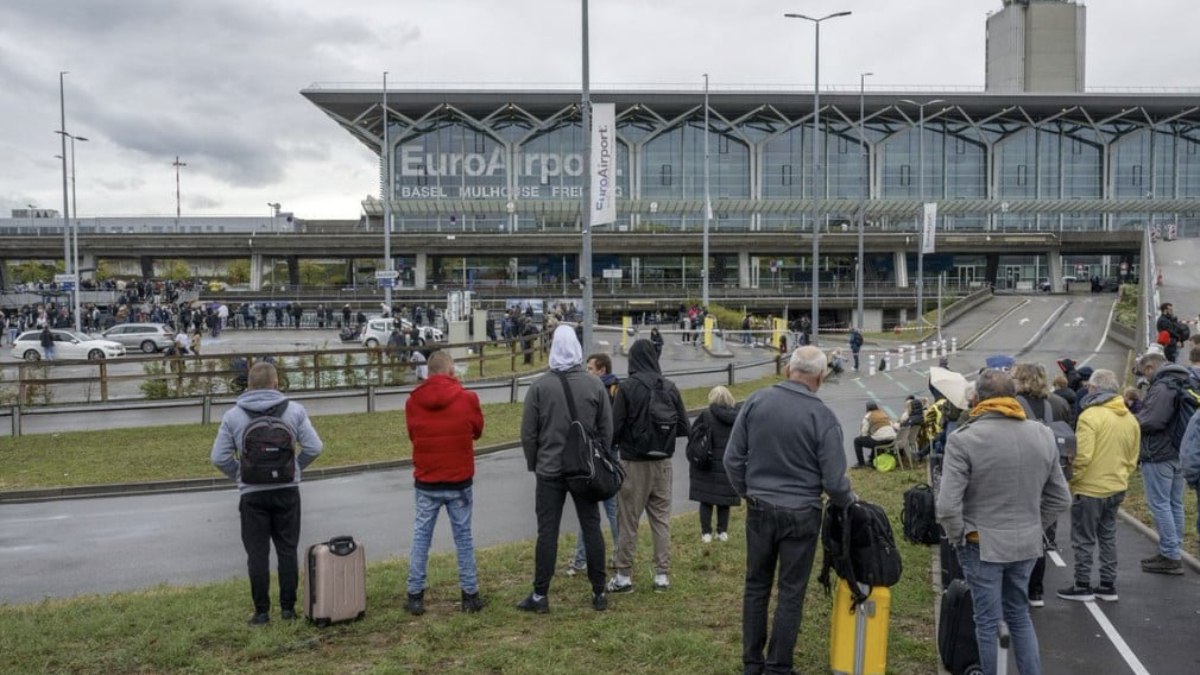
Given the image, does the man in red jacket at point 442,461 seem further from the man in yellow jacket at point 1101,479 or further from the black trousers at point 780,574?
the man in yellow jacket at point 1101,479

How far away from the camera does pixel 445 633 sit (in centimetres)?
652

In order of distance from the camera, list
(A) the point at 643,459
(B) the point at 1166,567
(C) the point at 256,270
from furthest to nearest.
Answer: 1. (C) the point at 256,270
2. (B) the point at 1166,567
3. (A) the point at 643,459

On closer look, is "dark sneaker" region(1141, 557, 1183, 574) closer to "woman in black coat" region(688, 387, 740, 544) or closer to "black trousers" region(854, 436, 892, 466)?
"woman in black coat" region(688, 387, 740, 544)

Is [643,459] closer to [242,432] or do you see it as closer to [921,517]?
[921,517]

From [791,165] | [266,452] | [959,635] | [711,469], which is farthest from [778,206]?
[959,635]

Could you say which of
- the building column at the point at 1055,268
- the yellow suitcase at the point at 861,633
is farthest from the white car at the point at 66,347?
the building column at the point at 1055,268

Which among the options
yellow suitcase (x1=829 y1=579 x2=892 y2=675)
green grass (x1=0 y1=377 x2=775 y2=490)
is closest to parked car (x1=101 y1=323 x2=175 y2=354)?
green grass (x1=0 y1=377 x2=775 y2=490)

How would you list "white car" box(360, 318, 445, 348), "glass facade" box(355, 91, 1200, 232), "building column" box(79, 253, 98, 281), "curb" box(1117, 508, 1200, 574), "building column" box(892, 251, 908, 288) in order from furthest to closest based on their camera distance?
"glass facade" box(355, 91, 1200, 232)
"building column" box(892, 251, 908, 288)
"building column" box(79, 253, 98, 281)
"white car" box(360, 318, 445, 348)
"curb" box(1117, 508, 1200, 574)

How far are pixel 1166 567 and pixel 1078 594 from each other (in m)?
1.23

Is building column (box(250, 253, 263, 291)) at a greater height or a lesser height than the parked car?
greater

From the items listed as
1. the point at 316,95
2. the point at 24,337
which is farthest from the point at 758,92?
the point at 24,337

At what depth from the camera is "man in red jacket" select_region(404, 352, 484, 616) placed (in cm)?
696

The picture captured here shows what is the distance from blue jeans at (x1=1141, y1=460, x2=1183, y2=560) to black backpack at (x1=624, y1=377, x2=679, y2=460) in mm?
3787

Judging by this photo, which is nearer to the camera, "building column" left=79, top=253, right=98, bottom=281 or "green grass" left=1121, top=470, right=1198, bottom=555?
"green grass" left=1121, top=470, right=1198, bottom=555
